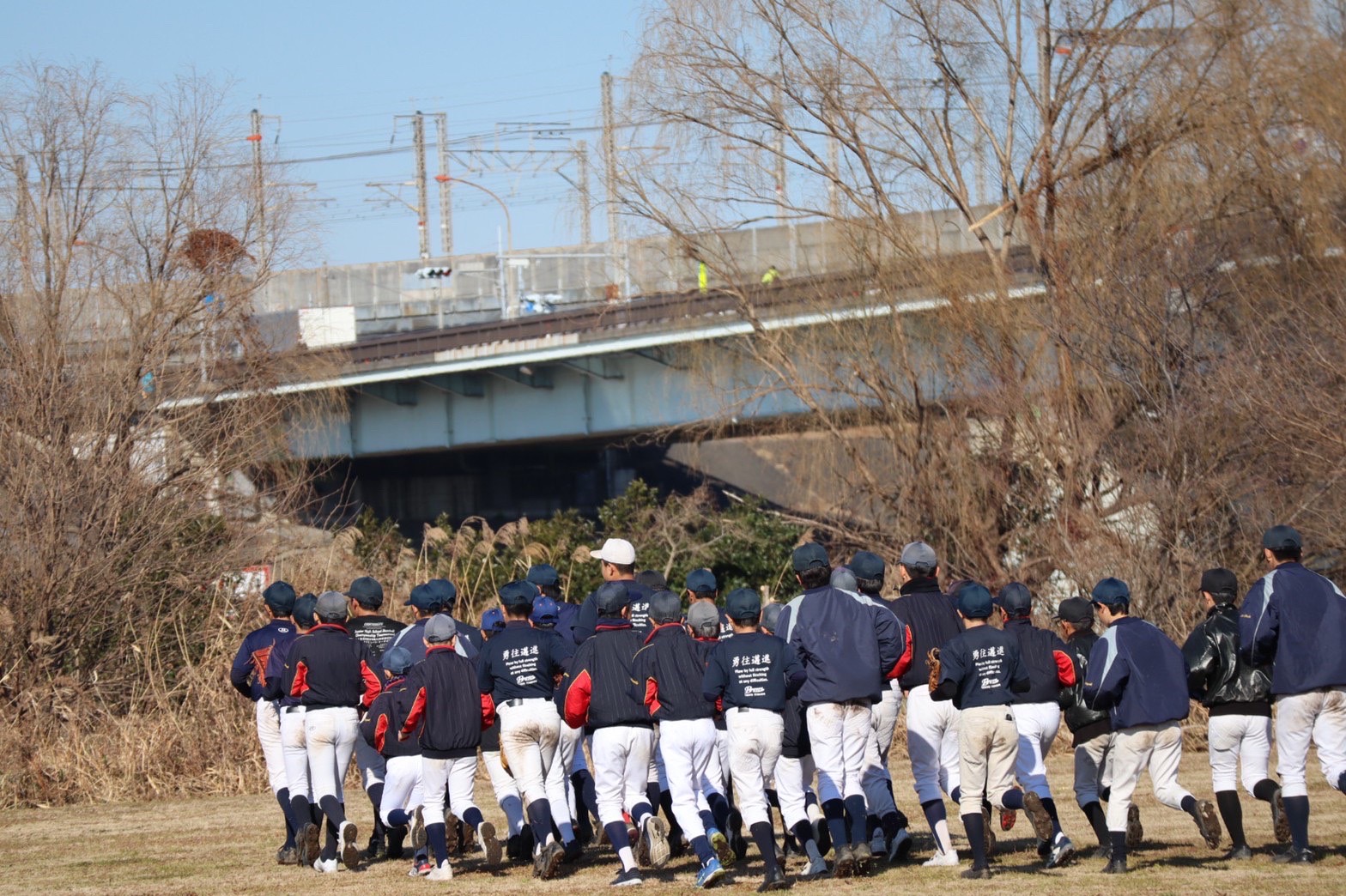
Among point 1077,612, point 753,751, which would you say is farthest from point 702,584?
point 1077,612

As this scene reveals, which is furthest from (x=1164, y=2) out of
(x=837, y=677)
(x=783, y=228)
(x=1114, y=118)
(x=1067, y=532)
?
(x=837, y=677)

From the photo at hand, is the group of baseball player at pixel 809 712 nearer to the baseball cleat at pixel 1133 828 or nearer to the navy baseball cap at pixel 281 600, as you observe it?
the baseball cleat at pixel 1133 828

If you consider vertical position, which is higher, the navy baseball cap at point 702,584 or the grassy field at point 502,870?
the navy baseball cap at point 702,584

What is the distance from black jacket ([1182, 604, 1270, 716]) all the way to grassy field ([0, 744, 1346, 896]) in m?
0.98

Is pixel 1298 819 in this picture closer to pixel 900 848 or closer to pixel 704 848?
pixel 900 848

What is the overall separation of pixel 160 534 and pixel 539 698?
412 inches

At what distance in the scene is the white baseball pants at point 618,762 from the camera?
10.1 m

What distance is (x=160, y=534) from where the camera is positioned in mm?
19312

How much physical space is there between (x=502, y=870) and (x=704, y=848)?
190 centimetres

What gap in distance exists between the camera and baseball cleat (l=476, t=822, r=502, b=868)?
10.4 m

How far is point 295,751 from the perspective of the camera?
1119cm

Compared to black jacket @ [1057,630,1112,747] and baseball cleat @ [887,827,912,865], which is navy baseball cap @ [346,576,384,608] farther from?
black jacket @ [1057,630,1112,747]

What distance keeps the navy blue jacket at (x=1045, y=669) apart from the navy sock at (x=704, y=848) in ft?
7.78

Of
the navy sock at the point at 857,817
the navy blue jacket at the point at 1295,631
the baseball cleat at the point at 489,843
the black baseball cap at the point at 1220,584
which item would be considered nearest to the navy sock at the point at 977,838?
the navy sock at the point at 857,817
